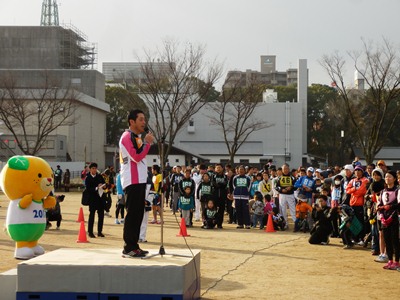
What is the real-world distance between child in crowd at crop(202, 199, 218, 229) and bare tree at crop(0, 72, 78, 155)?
2762 cm

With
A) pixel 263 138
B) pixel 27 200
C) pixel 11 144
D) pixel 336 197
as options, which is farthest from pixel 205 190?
pixel 263 138

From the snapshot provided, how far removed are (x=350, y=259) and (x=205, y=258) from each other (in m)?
2.92

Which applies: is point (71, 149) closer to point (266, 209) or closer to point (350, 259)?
point (266, 209)

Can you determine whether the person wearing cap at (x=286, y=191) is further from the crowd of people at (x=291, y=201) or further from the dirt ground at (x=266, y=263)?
the dirt ground at (x=266, y=263)

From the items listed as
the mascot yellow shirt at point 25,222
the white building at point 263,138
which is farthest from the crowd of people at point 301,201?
the white building at point 263,138

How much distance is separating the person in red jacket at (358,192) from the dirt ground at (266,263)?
0.75m

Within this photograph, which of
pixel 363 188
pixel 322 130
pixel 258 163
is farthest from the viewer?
pixel 322 130

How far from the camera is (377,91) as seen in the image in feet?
109

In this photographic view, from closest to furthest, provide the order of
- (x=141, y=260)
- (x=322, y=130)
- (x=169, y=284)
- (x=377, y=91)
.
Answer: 1. (x=169, y=284)
2. (x=141, y=260)
3. (x=377, y=91)
4. (x=322, y=130)

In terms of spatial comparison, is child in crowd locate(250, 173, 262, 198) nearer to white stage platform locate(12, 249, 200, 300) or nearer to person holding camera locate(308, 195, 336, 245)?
person holding camera locate(308, 195, 336, 245)

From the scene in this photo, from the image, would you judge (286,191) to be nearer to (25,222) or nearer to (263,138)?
(25,222)

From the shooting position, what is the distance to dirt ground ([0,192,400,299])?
970cm

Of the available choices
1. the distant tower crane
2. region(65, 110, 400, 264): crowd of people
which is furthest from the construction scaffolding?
region(65, 110, 400, 264): crowd of people

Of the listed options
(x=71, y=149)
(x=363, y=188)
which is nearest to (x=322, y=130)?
(x=71, y=149)
